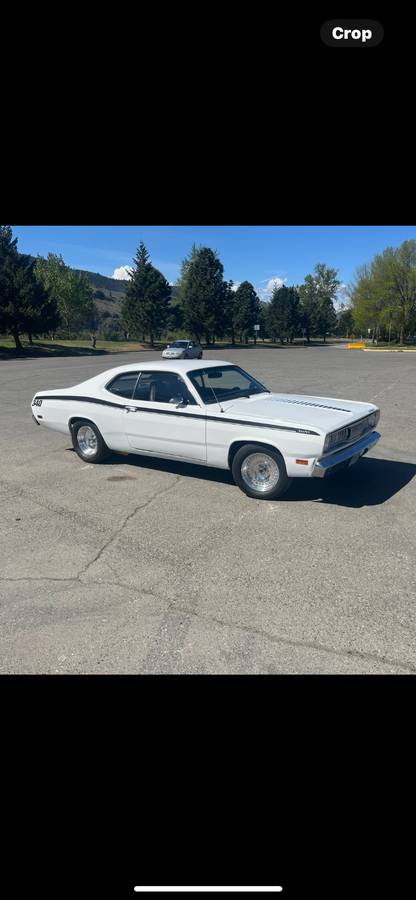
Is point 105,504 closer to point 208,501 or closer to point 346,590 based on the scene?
point 208,501

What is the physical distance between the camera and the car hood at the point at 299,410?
181 inches

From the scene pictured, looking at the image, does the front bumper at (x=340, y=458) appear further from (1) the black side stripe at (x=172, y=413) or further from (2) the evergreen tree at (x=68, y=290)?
(2) the evergreen tree at (x=68, y=290)

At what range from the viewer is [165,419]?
208 inches

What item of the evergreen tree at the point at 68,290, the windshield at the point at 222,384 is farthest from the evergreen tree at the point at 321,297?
the windshield at the point at 222,384

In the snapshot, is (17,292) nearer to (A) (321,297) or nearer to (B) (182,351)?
(B) (182,351)

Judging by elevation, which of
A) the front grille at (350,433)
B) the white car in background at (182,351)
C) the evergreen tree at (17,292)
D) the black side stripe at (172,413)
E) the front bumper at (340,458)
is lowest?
the front bumper at (340,458)

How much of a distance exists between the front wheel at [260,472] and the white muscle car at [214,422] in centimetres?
1

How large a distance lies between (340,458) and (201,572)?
197 centimetres

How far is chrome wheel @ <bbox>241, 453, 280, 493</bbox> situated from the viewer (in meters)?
4.74

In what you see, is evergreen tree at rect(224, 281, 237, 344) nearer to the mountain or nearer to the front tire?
the mountain

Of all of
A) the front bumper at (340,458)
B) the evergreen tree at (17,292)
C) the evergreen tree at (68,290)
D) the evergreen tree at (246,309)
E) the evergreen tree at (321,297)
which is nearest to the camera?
the front bumper at (340,458)

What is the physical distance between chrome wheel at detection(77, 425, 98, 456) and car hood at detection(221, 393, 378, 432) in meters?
2.05

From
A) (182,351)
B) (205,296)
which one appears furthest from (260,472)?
(205,296)

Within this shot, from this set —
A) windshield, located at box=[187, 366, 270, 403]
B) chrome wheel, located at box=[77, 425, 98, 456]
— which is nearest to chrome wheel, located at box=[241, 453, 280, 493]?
windshield, located at box=[187, 366, 270, 403]
